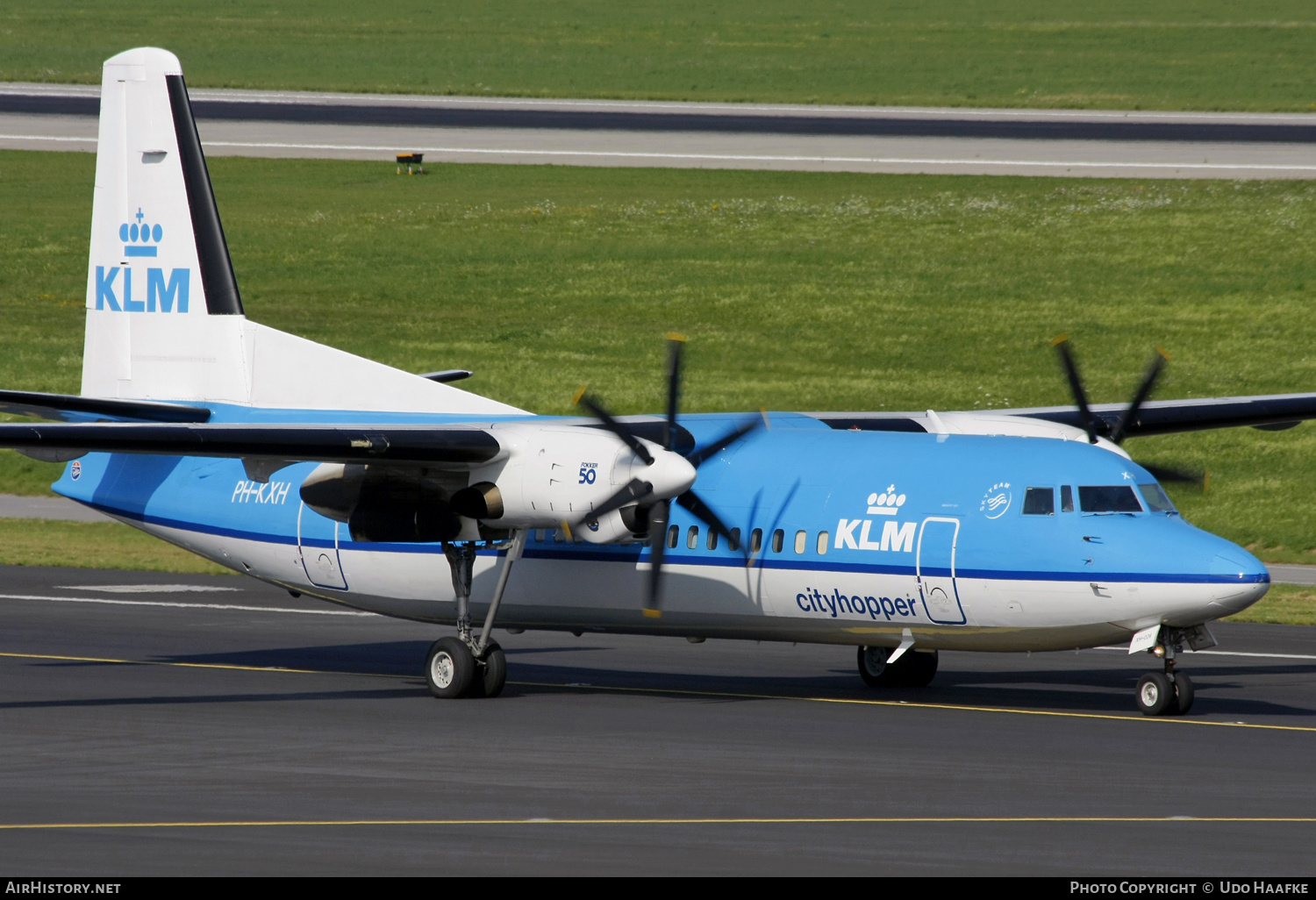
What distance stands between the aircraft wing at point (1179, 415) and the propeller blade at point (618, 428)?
13.4ft

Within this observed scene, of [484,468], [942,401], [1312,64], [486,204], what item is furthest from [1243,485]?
[1312,64]

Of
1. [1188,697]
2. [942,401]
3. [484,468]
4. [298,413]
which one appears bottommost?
[1188,697]

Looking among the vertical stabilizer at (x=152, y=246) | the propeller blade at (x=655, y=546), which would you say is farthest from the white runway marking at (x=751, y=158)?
the propeller blade at (x=655, y=546)

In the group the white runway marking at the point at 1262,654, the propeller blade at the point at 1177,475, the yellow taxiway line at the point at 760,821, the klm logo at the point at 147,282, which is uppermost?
the klm logo at the point at 147,282

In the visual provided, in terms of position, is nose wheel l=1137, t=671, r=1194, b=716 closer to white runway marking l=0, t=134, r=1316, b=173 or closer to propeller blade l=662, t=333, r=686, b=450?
propeller blade l=662, t=333, r=686, b=450

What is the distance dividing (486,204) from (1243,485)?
90.4ft

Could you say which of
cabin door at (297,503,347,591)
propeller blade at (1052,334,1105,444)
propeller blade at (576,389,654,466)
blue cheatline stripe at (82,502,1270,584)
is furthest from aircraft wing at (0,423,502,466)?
propeller blade at (1052,334,1105,444)

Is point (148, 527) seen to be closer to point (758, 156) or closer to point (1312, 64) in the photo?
point (758, 156)

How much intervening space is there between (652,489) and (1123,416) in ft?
21.1

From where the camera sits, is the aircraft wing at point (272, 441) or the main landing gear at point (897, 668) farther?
the main landing gear at point (897, 668)

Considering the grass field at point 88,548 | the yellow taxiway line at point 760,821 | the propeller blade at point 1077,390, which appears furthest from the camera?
the grass field at point 88,548

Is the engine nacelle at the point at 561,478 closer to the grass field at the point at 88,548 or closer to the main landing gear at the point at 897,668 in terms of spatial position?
the main landing gear at the point at 897,668

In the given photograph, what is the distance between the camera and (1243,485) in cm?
3856

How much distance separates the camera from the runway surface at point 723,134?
185ft
